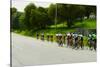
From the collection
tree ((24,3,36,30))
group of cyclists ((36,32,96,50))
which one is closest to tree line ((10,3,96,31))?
tree ((24,3,36,30))

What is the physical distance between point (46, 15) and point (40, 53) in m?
0.52

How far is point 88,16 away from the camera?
2736 mm

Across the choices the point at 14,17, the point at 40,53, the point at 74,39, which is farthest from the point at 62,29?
the point at 14,17

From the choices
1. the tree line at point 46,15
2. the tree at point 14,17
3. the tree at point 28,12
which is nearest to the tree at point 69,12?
the tree line at point 46,15

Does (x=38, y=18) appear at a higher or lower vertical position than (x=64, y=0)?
lower

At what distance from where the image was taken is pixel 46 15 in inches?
101

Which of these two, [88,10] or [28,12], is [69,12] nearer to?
[88,10]

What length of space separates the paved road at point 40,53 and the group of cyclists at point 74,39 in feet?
0.23

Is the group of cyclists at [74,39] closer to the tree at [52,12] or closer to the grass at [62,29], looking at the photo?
the grass at [62,29]
